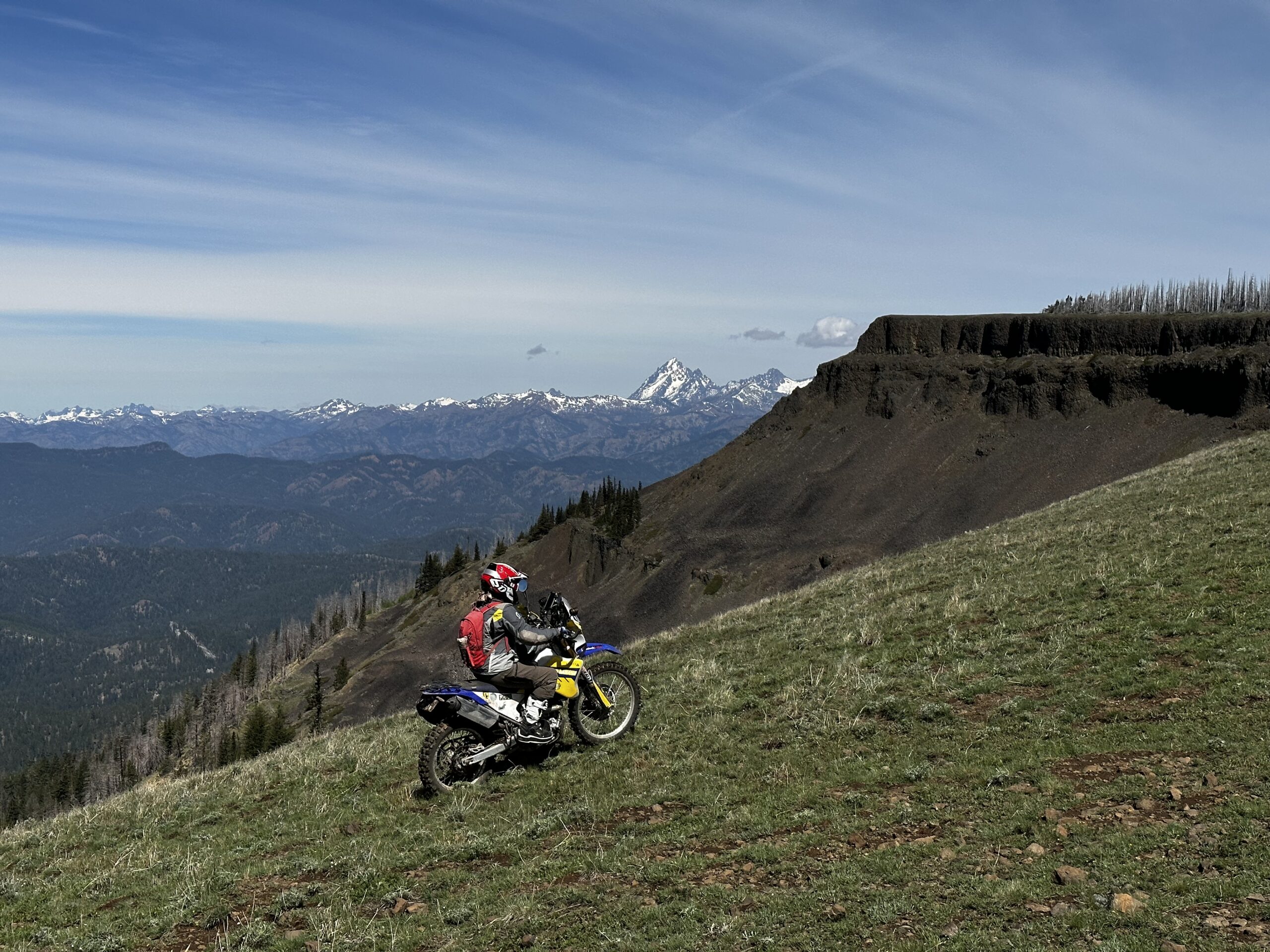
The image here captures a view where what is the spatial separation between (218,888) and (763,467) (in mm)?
104281

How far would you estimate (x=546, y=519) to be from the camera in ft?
527

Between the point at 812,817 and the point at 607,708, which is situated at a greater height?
the point at 812,817

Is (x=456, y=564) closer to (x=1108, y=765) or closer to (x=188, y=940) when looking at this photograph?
(x=188, y=940)

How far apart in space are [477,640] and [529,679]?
1.11m

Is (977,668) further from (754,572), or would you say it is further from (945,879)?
(754,572)

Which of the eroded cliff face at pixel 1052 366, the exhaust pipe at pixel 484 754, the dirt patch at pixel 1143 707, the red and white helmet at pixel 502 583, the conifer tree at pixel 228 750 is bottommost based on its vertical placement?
the conifer tree at pixel 228 750

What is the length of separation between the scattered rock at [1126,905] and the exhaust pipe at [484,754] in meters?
9.08

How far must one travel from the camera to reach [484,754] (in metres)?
13.6

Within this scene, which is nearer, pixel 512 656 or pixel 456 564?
pixel 512 656

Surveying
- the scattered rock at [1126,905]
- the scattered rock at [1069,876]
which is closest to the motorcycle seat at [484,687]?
the scattered rock at [1069,876]

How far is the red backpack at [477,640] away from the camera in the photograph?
13938 mm

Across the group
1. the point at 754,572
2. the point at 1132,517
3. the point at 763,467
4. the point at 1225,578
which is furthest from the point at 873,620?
the point at 763,467

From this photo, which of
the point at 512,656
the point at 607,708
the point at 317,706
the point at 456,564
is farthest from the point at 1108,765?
the point at 456,564

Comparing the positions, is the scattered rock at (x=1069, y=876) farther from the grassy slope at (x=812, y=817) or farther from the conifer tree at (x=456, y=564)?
the conifer tree at (x=456, y=564)
